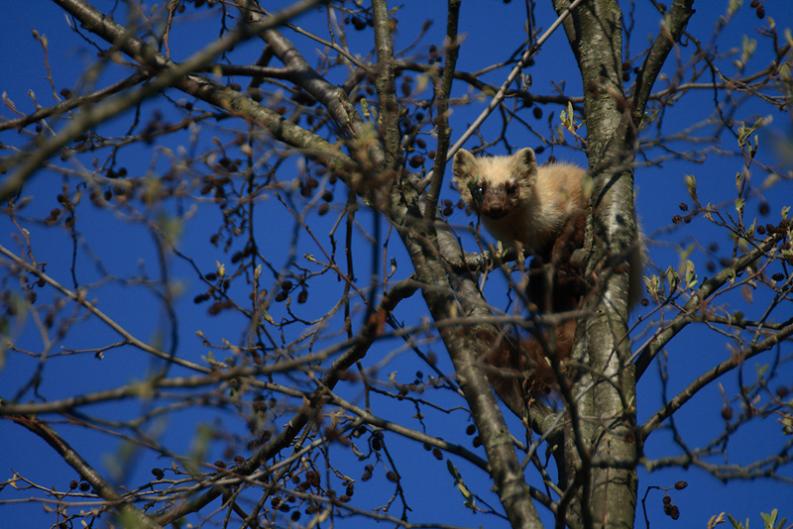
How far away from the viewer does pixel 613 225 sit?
5.90 m

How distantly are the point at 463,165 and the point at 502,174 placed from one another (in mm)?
451

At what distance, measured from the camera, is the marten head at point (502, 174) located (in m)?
9.00

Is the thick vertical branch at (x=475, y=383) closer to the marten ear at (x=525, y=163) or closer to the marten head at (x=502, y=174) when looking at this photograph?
the marten head at (x=502, y=174)

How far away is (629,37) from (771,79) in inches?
45.8

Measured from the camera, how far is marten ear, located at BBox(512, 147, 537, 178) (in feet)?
30.3

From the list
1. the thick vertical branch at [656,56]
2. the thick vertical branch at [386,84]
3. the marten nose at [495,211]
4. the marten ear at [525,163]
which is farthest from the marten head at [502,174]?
the thick vertical branch at [386,84]

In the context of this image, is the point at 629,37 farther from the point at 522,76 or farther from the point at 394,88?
the point at 394,88

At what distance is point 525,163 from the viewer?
A: 9312 millimetres

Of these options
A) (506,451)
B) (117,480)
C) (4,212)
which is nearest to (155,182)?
(117,480)

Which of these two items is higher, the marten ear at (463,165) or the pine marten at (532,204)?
the marten ear at (463,165)

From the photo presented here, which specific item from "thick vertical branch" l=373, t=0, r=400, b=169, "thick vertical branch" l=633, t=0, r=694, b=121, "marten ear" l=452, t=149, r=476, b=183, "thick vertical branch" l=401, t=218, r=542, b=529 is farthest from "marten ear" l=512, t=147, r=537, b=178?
"thick vertical branch" l=401, t=218, r=542, b=529

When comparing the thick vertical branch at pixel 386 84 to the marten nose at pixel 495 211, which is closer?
the thick vertical branch at pixel 386 84

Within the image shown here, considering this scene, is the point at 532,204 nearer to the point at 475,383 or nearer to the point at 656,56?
the point at 656,56

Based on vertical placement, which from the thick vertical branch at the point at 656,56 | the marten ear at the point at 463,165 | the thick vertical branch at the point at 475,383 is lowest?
the thick vertical branch at the point at 475,383
